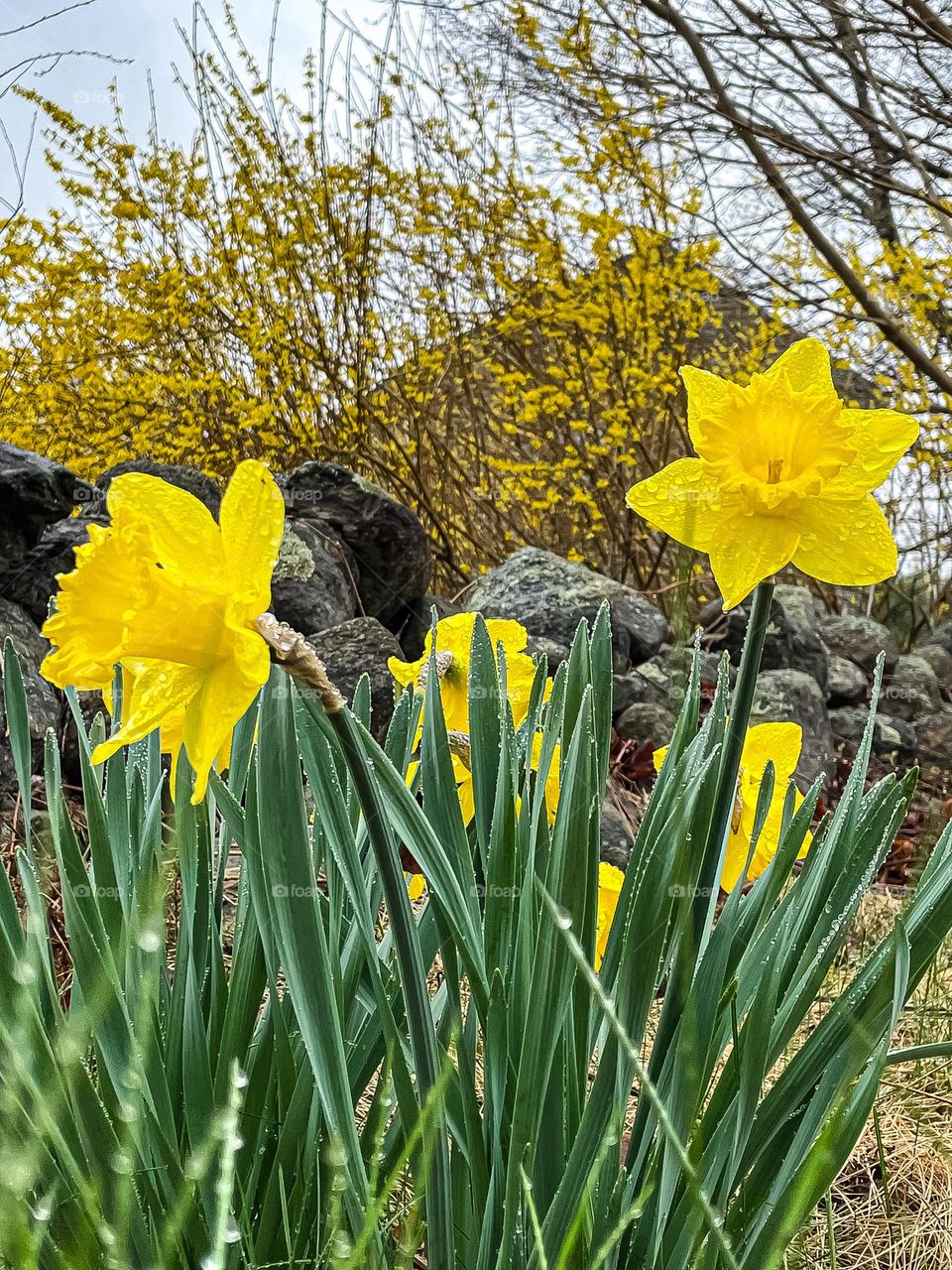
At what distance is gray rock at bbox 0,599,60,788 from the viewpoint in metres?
2.10

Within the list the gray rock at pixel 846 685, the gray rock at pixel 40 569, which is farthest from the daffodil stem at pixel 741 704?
the gray rock at pixel 846 685

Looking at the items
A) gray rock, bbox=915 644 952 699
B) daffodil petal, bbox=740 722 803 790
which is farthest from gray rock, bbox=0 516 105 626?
gray rock, bbox=915 644 952 699

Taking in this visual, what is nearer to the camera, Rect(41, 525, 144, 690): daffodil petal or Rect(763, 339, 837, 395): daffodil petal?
Rect(41, 525, 144, 690): daffodil petal

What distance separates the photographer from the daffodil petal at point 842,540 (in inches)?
27.7

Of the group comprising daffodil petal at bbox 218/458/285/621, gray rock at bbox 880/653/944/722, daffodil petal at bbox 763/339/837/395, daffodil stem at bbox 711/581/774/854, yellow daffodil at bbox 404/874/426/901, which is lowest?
gray rock at bbox 880/653/944/722

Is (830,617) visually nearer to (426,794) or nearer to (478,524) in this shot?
(478,524)

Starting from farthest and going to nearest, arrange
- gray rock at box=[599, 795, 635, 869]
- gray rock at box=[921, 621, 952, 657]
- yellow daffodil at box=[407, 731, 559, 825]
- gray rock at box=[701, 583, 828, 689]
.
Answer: gray rock at box=[921, 621, 952, 657]
gray rock at box=[701, 583, 828, 689]
gray rock at box=[599, 795, 635, 869]
yellow daffodil at box=[407, 731, 559, 825]

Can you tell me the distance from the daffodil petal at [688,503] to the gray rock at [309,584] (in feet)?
8.00

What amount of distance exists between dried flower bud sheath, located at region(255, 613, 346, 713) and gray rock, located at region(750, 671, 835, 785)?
304 centimetres

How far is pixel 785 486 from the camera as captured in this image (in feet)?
2.19

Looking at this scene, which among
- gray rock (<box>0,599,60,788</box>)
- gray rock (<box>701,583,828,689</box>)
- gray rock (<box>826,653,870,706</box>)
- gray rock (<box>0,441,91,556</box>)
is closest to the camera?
gray rock (<box>0,599,60,788</box>)

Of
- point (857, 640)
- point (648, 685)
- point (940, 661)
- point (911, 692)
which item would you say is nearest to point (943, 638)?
point (940, 661)

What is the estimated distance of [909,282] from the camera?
4.80 m

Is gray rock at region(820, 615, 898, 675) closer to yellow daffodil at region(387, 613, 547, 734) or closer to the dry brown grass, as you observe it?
the dry brown grass
